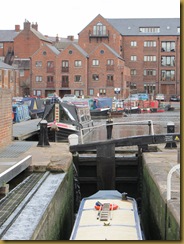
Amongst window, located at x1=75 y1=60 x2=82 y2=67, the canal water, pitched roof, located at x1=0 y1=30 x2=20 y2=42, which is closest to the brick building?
window, located at x1=75 y1=60 x2=82 y2=67

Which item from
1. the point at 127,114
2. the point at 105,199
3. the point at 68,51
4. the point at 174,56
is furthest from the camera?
the point at 174,56

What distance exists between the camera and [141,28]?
79188 millimetres

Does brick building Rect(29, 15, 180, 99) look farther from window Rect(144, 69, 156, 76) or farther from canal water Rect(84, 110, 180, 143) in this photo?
canal water Rect(84, 110, 180, 143)

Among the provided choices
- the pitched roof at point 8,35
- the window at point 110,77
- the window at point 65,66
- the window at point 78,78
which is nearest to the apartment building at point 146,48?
the window at point 110,77

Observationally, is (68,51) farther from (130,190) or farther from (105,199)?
(105,199)

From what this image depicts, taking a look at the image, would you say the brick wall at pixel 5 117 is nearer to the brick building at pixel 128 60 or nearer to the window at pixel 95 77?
the brick building at pixel 128 60

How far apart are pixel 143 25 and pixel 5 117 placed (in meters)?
66.4

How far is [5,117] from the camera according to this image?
16.3 m

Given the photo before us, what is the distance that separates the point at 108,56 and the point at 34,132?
153 feet

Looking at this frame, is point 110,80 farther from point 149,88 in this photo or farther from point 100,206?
point 100,206

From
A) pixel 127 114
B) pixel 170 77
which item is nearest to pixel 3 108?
pixel 127 114

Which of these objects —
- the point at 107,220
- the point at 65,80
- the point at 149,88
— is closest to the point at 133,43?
the point at 149,88

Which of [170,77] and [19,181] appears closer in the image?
[19,181]

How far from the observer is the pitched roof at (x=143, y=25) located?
77.4m
